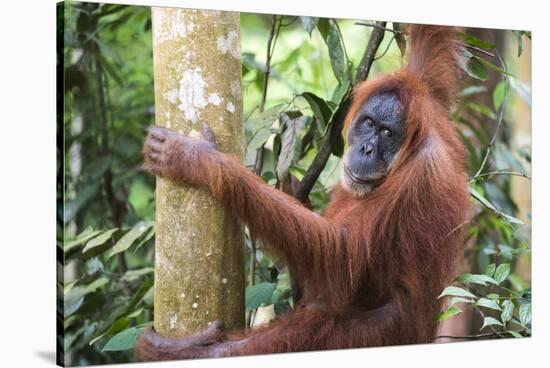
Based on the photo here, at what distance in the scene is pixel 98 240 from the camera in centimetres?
521

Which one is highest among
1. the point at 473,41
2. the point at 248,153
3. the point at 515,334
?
the point at 473,41

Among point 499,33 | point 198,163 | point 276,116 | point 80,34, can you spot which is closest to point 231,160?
point 198,163

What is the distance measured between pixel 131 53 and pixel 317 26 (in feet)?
4.85

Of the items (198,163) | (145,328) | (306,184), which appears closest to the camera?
(198,163)

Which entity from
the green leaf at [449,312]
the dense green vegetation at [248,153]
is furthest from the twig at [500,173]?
the green leaf at [449,312]

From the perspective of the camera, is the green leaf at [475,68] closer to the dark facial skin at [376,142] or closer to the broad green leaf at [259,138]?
the dark facial skin at [376,142]

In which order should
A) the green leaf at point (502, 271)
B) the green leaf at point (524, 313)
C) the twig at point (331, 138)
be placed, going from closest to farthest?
the green leaf at point (502, 271) → the twig at point (331, 138) → the green leaf at point (524, 313)

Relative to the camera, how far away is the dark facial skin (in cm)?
510

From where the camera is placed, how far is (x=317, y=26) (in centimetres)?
560

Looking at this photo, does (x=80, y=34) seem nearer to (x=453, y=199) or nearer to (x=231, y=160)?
(x=231, y=160)

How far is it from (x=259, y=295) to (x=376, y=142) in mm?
1229

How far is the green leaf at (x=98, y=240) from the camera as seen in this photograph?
5107mm

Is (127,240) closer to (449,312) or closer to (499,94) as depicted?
(449,312)

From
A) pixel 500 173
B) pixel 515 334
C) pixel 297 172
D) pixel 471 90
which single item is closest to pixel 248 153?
pixel 297 172
